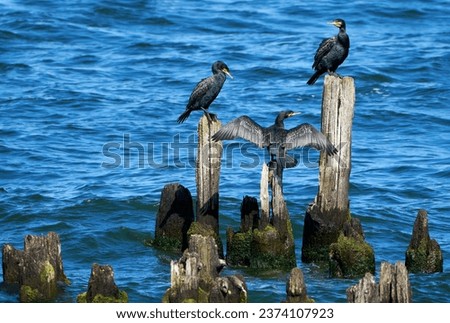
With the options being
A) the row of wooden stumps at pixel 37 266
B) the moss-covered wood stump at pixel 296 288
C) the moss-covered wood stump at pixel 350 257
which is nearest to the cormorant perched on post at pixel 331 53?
the moss-covered wood stump at pixel 350 257

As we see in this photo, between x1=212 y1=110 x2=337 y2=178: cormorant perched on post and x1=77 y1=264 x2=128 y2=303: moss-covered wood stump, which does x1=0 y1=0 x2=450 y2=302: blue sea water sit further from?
x1=212 y1=110 x2=337 y2=178: cormorant perched on post

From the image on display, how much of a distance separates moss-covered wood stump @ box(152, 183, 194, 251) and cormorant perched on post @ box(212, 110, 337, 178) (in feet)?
5.11

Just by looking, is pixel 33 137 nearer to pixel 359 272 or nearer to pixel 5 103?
pixel 5 103

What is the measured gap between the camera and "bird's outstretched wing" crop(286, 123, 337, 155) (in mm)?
13875

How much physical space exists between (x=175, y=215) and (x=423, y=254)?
3573mm

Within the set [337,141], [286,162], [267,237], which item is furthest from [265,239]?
[337,141]

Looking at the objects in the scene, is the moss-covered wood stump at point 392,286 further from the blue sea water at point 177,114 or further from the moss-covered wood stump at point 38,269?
the moss-covered wood stump at point 38,269

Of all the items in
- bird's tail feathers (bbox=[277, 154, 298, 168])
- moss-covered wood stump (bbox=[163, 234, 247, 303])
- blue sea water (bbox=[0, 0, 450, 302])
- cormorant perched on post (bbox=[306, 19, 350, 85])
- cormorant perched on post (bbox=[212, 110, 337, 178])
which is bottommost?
blue sea water (bbox=[0, 0, 450, 302])

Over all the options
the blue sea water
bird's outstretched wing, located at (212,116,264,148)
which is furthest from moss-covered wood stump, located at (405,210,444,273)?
bird's outstretched wing, located at (212,116,264,148)

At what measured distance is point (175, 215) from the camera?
15.3 meters

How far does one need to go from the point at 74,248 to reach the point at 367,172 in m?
7.58

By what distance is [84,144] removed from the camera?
24375mm

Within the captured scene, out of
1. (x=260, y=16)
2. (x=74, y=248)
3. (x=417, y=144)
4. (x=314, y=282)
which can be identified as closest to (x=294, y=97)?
(x=417, y=144)

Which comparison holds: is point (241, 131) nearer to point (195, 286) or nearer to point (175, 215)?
point (175, 215)
